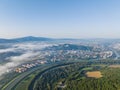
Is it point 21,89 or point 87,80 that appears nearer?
point 21,89

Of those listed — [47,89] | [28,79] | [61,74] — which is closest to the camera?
[47,89]

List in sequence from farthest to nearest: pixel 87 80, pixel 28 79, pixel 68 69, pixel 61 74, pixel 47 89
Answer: pixel 68 69 → pixel 61 74 → pixel 28 79 → pixel 87 80 → pixel 47 89

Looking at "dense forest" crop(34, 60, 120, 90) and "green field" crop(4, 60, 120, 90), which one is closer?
"dense forest" crop(34, 60, 120, 90)

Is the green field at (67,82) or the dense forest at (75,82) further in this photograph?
the green field at (67,82)

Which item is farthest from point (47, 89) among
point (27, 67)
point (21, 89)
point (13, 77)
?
point (27, 67)

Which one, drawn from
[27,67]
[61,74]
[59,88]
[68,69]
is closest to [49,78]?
[61,74]

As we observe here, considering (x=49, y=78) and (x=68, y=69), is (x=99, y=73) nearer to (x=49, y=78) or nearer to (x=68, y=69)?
(x=68, y=69)

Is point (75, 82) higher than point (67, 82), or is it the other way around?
point (75, 82)

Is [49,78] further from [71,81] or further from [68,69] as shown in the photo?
[68,69]

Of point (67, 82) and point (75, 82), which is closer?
point (75, 82)
